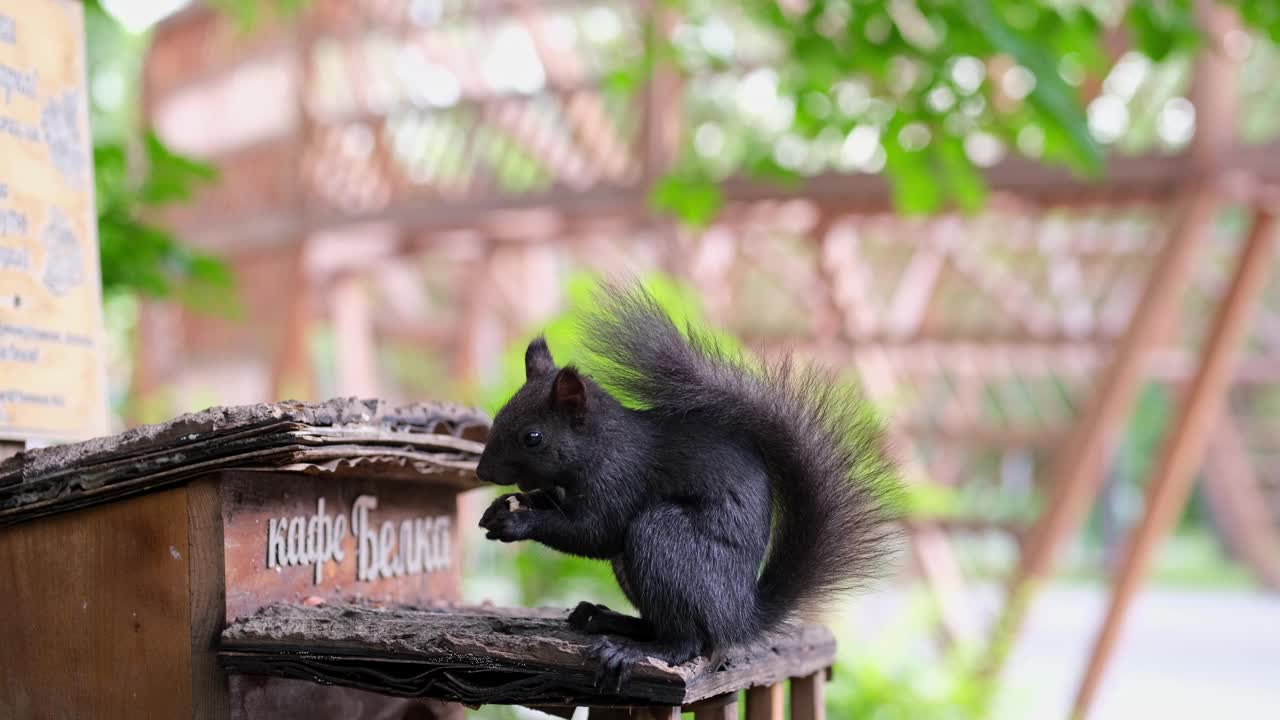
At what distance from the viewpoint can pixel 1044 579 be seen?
12.8 feet

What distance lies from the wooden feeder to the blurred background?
110cm

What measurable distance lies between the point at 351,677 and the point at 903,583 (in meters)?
4.27

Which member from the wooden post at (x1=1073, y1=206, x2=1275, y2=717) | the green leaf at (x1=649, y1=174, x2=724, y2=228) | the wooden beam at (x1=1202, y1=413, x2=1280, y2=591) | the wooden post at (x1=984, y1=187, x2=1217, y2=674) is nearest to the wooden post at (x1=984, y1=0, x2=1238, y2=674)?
the wooden post at (x1=984, y1=187, x2=1217, y2=674)


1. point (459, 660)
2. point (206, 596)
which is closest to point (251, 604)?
point (206, 596)

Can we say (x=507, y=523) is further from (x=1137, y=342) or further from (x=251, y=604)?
(x=1137, y=342)

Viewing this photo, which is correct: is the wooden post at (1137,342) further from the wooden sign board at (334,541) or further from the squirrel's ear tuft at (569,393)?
the squirrel's ear tuft at (569,393)

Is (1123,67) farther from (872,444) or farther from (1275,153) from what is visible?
(872,444)

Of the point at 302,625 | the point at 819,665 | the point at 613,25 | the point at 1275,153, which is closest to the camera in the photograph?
the point at 302,625

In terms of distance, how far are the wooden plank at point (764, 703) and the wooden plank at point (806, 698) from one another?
94mm

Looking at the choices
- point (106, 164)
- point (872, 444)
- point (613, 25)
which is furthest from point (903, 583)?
point (872, 444)

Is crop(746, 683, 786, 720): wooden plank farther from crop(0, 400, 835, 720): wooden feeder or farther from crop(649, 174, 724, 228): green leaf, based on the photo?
crop(649, 174, 724, 228): green leaf

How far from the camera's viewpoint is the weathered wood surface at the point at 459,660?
1.10 metres

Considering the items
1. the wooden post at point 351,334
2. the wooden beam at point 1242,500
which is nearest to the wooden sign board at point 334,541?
the wooden post at point 351,334

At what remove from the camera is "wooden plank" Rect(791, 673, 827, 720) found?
1458mm
